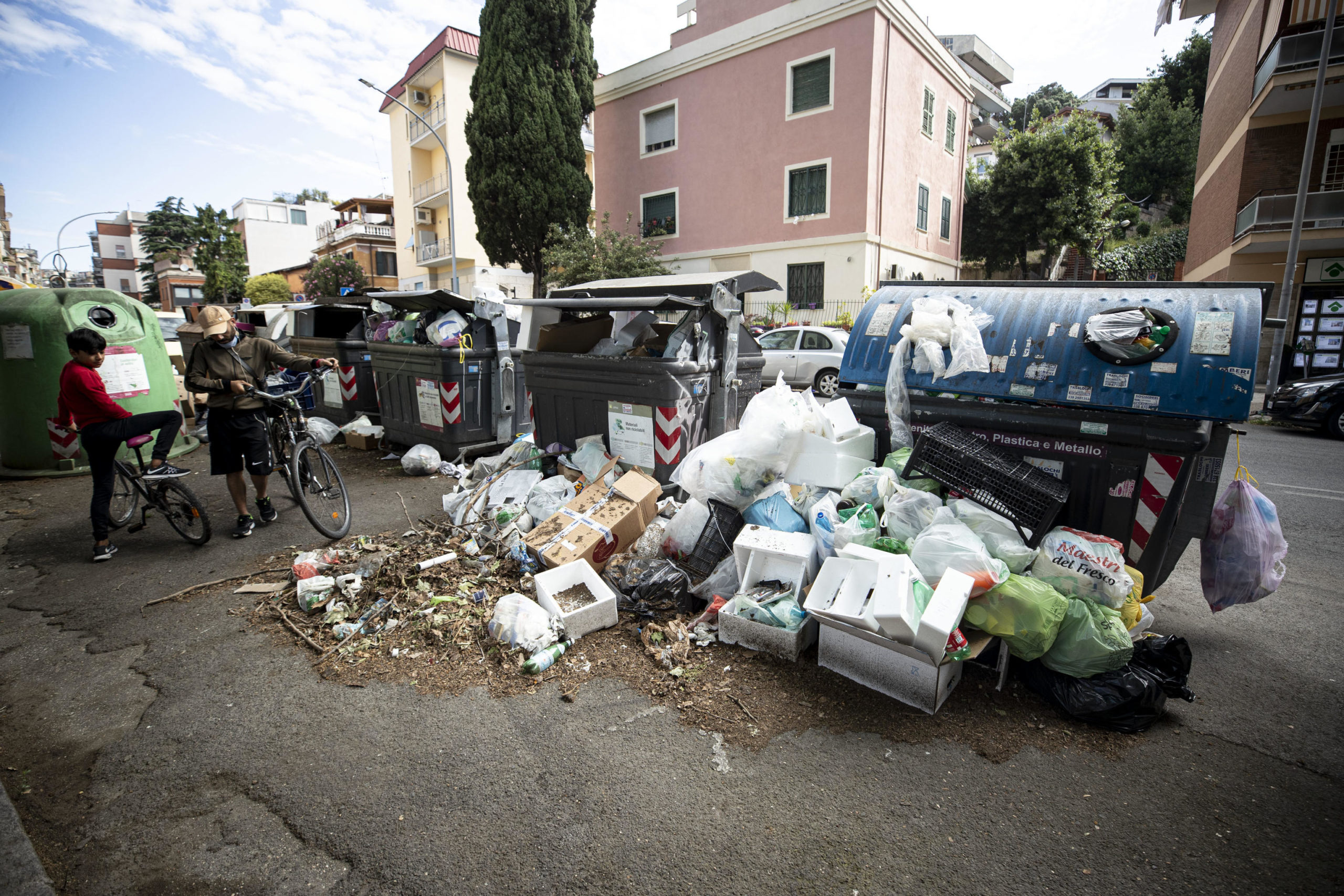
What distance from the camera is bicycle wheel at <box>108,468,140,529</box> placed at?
196 inches

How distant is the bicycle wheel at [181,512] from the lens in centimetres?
477

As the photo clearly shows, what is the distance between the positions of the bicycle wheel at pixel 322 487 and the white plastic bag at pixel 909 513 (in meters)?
4.04

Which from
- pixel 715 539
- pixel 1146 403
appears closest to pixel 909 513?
pixel 715 539

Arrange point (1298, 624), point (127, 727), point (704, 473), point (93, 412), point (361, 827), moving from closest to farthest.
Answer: point (361, 827), point (127, 727), point (1298, 624), point (704, 473), point (93, 412)

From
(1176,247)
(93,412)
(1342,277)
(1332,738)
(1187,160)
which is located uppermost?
(1187,160)

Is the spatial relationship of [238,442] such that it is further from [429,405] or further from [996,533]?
[996,533]

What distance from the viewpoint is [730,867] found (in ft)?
6.64

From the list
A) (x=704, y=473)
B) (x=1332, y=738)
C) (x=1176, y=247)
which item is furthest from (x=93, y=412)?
(x=1176, y=247)

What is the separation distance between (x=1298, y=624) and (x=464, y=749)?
4464 mm

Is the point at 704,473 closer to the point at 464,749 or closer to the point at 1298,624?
the point at 464,749

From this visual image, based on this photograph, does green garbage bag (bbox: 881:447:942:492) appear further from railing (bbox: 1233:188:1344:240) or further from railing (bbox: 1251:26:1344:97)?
railing (bbox: 1251:26:1344:97)

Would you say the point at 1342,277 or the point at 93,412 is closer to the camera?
the point at 93,412

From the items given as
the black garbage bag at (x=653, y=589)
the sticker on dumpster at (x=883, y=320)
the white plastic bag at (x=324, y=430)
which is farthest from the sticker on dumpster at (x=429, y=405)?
the sticker on dumpster at (x=883, y=320)

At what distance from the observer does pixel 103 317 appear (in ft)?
22.8
